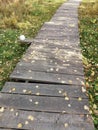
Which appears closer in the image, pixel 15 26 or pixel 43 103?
pixel 43 103

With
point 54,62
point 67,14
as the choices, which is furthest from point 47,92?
point 67,14

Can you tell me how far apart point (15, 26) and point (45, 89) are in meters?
5.40

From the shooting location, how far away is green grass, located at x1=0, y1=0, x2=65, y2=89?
6.66 m

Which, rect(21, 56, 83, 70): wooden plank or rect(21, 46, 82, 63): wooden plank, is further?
rect(21, 46, 82, 63): wooden plank

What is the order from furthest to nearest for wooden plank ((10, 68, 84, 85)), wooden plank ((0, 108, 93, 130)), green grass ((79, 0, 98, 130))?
wooden plank ((10, 68, 84, 85))
green grass ((79, 0, 98, 130))
wooden plank ((0, 108, 93, 130))

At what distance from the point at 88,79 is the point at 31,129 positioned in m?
2.39

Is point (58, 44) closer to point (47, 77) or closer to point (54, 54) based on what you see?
point (54, 54)

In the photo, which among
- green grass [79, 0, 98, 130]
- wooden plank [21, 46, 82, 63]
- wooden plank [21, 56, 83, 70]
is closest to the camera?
green grass [79, 0, 98, 130]

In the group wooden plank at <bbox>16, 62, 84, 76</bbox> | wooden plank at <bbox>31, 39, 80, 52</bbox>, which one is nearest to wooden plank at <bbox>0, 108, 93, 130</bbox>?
wooden plank at <bbox>16, 62, 84, 76</bbox>

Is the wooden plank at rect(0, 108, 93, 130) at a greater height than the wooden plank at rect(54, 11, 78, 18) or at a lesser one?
greater

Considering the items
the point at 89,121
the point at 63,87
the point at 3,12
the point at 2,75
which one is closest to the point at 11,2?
the point at 3,12

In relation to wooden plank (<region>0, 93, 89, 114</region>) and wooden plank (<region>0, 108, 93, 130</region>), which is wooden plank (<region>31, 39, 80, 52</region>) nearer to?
wooden plank (<region>0, 93, 89, 114</region>)

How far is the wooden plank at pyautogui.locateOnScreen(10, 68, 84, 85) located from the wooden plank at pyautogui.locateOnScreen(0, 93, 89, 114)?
2.09 feet

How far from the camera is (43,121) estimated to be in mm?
3918
